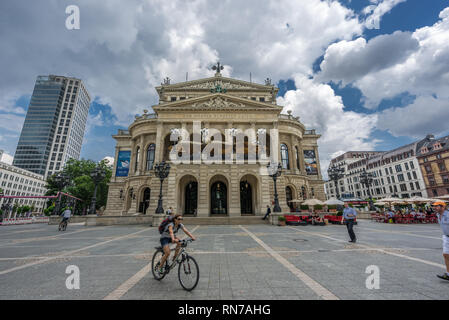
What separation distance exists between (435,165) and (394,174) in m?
10.9

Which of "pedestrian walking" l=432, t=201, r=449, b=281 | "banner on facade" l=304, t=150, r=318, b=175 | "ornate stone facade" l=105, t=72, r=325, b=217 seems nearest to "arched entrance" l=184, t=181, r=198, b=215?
"ornate stone facade" l=105, t=72, r=325, b=217

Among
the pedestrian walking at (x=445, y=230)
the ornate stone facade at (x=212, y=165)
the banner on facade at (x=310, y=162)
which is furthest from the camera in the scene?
the banner on facade at (x=310, y=162)

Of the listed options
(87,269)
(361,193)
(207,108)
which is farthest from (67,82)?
(361,193)

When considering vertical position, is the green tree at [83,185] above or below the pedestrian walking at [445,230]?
above

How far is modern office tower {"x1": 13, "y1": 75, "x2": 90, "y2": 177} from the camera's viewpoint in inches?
3905

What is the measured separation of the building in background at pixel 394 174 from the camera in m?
51.5

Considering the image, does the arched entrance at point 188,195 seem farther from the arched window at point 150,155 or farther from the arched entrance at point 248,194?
the arched entrance at point 248,194

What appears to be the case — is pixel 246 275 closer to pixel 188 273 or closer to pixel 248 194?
pixel 188 273

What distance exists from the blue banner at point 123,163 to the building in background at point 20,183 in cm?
7066

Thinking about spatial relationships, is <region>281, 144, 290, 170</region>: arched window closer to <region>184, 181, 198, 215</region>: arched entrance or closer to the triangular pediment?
the triangular pediment

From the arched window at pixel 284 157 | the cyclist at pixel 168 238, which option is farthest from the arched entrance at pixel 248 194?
the cyclist at pixel 168 238

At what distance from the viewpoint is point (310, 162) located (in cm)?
3359

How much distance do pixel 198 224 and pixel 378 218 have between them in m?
20.1
